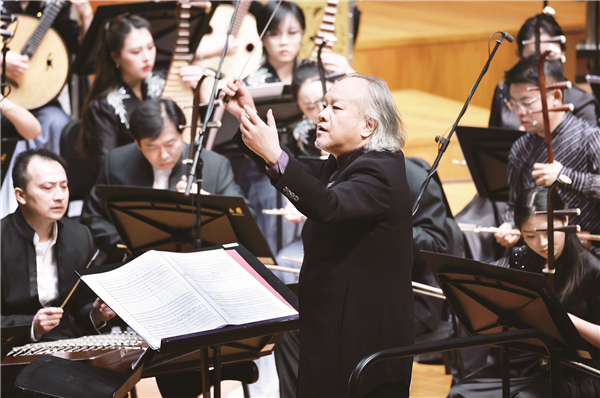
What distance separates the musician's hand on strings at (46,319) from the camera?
2.47m

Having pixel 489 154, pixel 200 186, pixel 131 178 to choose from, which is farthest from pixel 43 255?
pixel 489 154

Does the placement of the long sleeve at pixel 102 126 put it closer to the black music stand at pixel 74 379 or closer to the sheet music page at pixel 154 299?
the black music stand at pixel 74 379

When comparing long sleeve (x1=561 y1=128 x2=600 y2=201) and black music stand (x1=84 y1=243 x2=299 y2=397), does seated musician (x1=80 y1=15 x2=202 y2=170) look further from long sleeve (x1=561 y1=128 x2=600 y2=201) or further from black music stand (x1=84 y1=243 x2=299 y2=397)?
long sleeve (x1=561 y1=128 x2=600 y2=201)

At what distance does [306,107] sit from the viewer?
316 centimetres

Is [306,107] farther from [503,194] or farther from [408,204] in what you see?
[408,204]

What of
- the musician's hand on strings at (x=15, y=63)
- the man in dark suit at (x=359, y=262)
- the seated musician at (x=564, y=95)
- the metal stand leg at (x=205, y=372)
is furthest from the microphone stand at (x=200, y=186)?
the seated musician at (x=564, y=95)

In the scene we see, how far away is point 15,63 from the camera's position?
353 centimetres

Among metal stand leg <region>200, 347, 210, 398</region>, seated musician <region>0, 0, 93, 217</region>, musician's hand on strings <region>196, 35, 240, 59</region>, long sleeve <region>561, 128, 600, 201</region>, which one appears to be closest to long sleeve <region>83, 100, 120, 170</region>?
seated musician <region>0, 0, 93, 217</region>

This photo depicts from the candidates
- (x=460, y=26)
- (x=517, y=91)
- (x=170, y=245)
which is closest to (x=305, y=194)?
(x=170, y=245)

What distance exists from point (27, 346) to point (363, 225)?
1282 millimetres

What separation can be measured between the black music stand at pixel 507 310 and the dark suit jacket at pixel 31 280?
1365mm

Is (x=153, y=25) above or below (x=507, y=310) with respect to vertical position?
above

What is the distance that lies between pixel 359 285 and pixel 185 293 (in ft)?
1.38

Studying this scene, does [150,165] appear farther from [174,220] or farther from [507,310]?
[507,310]
